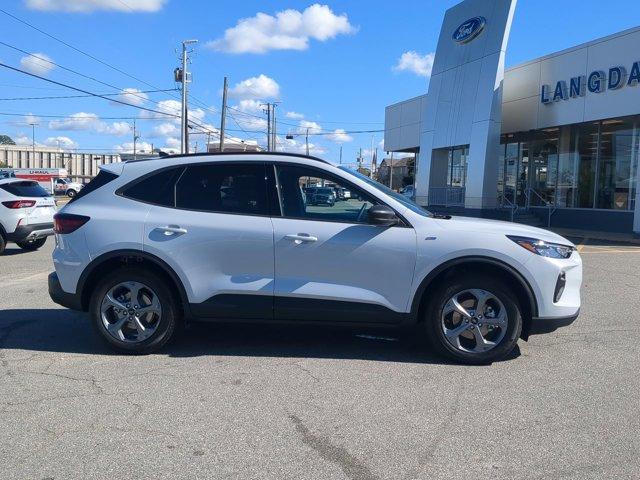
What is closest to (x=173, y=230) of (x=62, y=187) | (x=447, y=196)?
(x=447, y=196)

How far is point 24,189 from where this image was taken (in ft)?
41.9

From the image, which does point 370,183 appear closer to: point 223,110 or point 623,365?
point 623,365

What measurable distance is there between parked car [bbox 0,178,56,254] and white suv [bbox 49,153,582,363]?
26.1 feet

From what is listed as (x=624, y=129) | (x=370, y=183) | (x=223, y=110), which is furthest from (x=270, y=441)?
(x=223, y=110)

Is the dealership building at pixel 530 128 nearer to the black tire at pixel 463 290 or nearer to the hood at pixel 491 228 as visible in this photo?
the hood at pixel 491 228

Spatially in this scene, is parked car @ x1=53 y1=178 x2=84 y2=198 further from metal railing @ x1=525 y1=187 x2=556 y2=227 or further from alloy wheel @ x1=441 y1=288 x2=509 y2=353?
alloy wheel @ x1=441 y1=288 x2=509 y2=353

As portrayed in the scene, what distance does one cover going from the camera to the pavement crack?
11.0ft

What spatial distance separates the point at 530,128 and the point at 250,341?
20735 mm

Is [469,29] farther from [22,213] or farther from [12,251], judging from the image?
[12,251]

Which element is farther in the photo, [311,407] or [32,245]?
[32,245]

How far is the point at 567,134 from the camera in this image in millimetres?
23469

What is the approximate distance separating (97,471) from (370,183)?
3279 millimetres

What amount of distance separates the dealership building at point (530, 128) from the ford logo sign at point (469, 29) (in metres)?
0.05

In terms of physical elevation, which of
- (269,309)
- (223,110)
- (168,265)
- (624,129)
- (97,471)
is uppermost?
(223,110)
